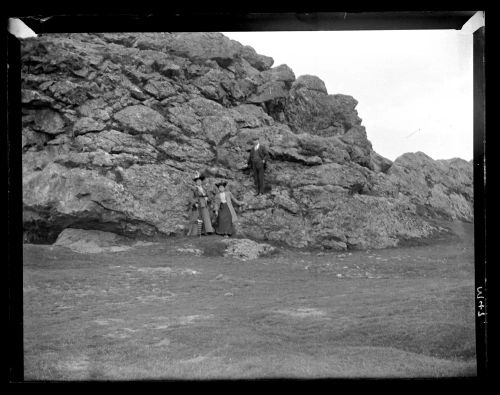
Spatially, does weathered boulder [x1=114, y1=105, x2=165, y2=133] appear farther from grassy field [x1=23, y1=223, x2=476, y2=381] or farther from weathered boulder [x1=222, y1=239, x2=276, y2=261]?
weathered boulder [x1=222, y1=239, x2=276, y2=261]

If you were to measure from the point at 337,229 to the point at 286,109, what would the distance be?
11.8 m

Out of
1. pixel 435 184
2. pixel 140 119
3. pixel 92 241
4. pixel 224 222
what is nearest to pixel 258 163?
pixel 224 222

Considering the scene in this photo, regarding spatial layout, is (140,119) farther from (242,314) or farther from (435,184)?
(435,184)

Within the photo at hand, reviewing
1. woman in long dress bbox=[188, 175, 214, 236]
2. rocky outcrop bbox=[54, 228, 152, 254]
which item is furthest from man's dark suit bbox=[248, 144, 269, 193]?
rocky outcrop bbox=[54, 228, 152, 254]

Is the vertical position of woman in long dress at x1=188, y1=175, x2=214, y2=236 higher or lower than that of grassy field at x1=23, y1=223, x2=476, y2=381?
higher

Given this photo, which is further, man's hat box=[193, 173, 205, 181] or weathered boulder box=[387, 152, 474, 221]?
weathered boulder box=[387, 152, 474, 221]

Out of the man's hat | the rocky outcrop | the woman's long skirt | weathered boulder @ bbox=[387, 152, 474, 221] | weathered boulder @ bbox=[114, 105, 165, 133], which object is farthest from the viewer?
weathered boulder @ bbox=[387, 152, 474, 221]

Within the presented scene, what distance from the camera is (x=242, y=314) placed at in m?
12.1

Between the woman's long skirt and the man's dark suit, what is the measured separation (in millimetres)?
2867

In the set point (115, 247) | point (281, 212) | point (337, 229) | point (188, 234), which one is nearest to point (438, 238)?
point (337, 229)

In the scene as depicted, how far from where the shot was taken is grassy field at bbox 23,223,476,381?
8.71 metres

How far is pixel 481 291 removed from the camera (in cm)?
549

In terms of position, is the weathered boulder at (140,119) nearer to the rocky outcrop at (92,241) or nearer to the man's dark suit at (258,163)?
the man's dark suit at (258,163)

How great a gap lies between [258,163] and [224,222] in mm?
3840
